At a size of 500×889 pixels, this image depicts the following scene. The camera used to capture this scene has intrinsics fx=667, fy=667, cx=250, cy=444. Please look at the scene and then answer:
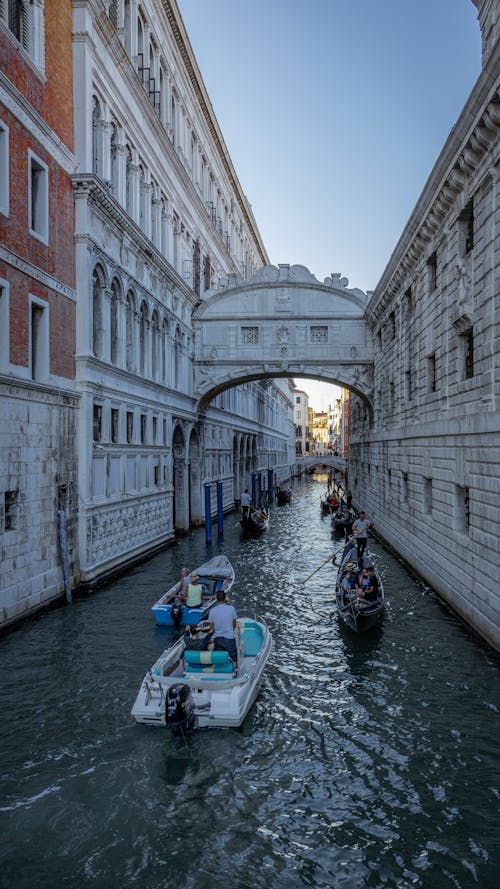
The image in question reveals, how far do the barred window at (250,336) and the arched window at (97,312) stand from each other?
11522 millimetres

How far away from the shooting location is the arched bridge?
2842cm

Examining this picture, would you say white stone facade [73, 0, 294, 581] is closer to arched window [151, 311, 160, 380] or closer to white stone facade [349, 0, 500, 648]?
arched window [151, 311, 160, 380]

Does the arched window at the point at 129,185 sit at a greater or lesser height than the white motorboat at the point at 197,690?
greater

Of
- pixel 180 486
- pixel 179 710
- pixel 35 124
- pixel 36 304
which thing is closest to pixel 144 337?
pixel 36 304

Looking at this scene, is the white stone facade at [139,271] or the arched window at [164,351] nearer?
the white stone facade at [139,271]

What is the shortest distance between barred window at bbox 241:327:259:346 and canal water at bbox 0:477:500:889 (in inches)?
678

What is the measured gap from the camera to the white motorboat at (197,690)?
27.7 feet

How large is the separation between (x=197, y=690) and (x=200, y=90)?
2850 centimetres

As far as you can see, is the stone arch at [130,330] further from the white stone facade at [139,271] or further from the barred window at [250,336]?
the barred window at [250,336]

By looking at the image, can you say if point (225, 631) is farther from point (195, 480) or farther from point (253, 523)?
point (195, 480)

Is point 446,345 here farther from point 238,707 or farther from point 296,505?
point 296,505

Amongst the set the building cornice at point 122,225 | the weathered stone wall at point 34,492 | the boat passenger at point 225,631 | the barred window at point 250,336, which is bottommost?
the boat passenger at point 225,631

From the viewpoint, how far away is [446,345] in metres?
16.0

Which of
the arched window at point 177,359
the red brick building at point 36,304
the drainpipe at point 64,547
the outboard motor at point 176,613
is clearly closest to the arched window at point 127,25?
the red brick building at point 36,304
